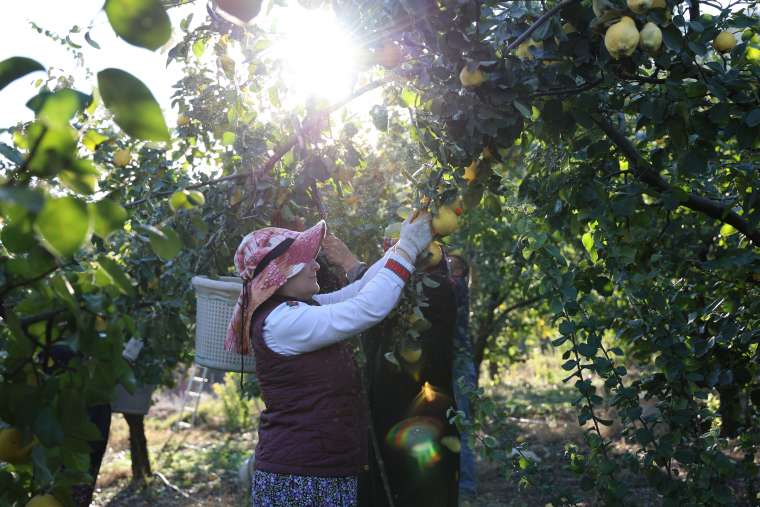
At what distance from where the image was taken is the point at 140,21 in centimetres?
86

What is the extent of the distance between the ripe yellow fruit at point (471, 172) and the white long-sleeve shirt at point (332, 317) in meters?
0.28

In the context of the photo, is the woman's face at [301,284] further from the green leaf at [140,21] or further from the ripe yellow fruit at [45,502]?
the green leaf at [140,21]

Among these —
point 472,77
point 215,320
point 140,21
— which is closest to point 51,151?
point 140,21

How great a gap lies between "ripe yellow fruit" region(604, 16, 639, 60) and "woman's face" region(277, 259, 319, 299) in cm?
102

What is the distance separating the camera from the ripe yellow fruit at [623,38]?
1788mm

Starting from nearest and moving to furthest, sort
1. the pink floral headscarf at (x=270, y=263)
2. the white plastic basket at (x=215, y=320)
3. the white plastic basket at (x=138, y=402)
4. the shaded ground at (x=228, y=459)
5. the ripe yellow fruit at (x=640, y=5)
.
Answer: the ripe yellow fruit at (x=640, y=5)
the pink floral headscarf at (x=270, y=263)
the white plastic basket at (x=215, y=320)
the shaded ground at (x=228, y=459)
the white plastic basket at (x=138, y=402)

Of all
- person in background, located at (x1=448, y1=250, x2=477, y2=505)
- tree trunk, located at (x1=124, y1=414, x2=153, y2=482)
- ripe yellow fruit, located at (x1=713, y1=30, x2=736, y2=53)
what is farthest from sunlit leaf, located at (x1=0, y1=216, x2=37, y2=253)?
tree trunk, located at (x1=124, y1=414, x2=153, y2=482)

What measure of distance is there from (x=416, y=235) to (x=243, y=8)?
3.64 ft

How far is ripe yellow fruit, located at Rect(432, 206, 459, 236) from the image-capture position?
2.12 meters

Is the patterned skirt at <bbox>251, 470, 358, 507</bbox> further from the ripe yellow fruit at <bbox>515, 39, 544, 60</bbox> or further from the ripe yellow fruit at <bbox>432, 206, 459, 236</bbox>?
the ripe yellow fruit at <bbox>515, 39, 544, 60</bbox>

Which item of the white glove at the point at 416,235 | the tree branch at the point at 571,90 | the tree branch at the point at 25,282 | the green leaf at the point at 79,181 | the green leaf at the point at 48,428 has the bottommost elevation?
the green leaf at the point at 48,428

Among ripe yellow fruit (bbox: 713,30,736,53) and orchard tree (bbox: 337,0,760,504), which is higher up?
ripe yellow fruit (bbox: 713,30,736,53)

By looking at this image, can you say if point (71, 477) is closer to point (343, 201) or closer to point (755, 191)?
point (755, 191)

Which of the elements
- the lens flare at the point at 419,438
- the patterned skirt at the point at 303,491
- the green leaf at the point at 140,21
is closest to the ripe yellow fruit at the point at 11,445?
the green leaf at the point at 140,21
